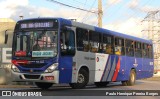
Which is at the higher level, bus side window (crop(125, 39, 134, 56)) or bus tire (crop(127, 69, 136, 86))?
bus side window (crop(125, 39, 134, 56))

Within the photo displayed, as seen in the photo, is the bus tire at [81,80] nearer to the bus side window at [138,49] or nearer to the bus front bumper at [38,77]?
the bus front bumper at [38,77]

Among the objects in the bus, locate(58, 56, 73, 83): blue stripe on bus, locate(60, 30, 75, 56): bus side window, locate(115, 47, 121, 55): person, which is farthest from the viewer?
locate(115, 47, 121, 55): person

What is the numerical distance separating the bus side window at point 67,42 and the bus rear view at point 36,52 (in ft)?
1.17

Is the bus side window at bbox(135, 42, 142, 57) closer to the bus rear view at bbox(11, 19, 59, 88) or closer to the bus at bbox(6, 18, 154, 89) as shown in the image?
the bus at bbox(6, 18, 154, 89)

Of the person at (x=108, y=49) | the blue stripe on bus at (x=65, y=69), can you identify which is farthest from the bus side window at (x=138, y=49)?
the blue stripe on bus at (x=65, y=69)

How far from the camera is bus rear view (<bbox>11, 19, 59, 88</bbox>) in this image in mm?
16266

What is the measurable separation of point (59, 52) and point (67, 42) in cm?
79

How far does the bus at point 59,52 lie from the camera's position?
16.3 metres

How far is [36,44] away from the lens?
16.6 meters

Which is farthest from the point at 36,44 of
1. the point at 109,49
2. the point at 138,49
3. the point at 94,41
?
the point at 138,49

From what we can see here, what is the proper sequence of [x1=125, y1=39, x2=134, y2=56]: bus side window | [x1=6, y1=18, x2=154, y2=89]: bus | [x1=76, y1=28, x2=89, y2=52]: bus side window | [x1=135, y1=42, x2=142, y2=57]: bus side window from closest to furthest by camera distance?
[x1=6, y1=18, x2=154, y2=89]: bus < [x1=76, y1=28, x2=89, y2=52]: bus side window < [x1=125, y1=39, x2=134, y2=56]: bus side window < [x1=135, y1=42, x2=142, y2=57]: bus side window

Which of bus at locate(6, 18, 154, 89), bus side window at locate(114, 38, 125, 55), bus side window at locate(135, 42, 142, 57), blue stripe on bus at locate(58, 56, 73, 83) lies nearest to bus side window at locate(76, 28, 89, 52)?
bus at locate(6, 18, 154, 89)

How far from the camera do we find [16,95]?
14.8 meters

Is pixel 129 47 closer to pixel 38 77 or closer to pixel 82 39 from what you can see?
pixel 82 39
